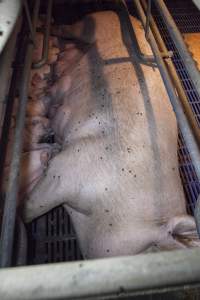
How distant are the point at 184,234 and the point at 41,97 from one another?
1.35m

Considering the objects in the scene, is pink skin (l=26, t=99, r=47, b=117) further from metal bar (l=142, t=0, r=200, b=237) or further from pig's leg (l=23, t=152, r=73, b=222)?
metal bar (l=142, t=0, r=200, b=237)

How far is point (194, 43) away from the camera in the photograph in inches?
115

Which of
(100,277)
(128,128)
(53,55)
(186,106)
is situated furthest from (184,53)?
(53,55)

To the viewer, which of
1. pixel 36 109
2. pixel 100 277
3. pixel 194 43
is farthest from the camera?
pixel 194 43

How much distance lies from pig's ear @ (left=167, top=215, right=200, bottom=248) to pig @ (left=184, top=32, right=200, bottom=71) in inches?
71.6

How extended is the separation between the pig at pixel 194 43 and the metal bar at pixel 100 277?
2422mm

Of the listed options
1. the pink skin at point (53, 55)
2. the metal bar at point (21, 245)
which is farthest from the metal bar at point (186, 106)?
the metal bar at point (21, 245)

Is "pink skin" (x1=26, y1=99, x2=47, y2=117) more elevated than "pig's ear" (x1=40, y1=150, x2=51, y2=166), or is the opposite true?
"pink skin" (x1=26, y1=99, x2=47, y2=117)

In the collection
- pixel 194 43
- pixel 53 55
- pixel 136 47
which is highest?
pixel 194 43

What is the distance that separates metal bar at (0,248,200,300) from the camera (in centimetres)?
66

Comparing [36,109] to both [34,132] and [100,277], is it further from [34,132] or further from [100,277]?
[100,277]

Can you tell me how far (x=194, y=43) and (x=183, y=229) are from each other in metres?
2.10

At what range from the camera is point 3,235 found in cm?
121

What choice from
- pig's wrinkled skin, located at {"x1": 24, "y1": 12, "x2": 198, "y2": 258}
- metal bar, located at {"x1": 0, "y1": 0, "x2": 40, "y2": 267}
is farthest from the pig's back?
metal bar, located at {"x1": 0, "y1": 0, "x2": 40, "y2": 267}
